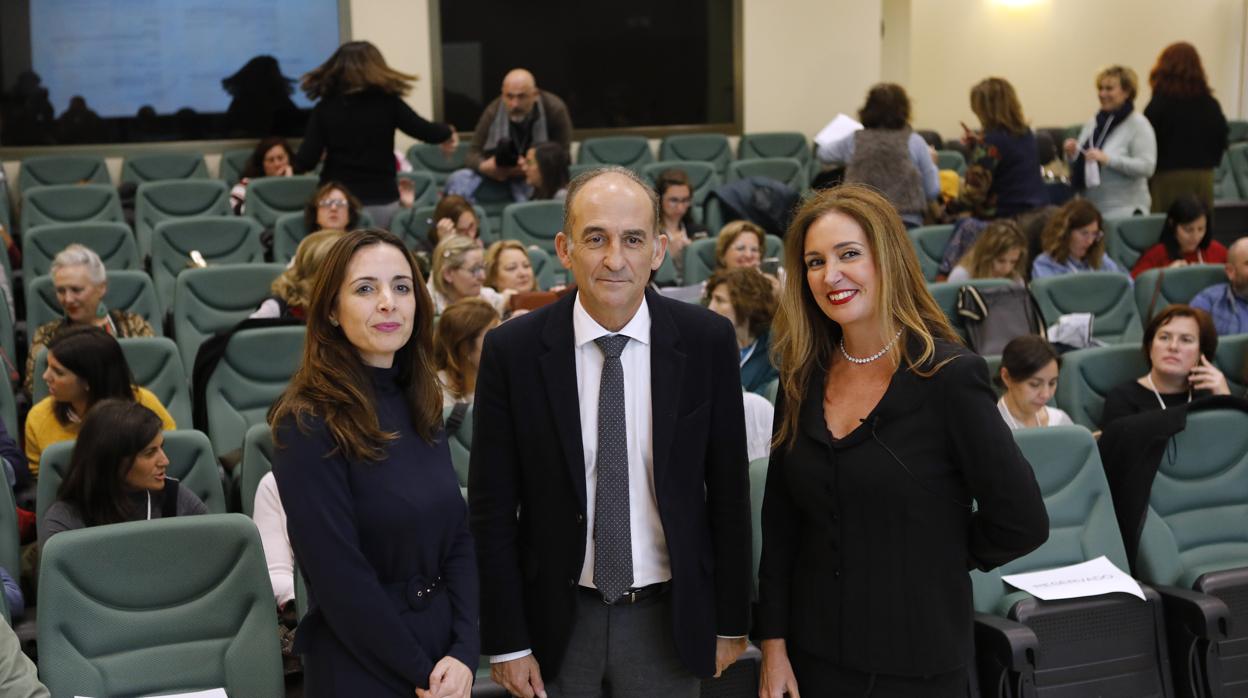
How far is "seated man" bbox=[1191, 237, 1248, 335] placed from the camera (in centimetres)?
524

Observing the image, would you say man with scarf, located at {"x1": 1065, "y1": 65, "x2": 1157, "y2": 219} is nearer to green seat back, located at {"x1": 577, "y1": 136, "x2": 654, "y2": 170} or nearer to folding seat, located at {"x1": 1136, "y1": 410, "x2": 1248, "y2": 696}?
green seat back, located at {"x1": 577, "y1": 136, "x2": 654, "y2": 170}

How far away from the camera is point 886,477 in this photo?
6.35ft

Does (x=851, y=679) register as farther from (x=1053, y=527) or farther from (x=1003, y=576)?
(x=1053, y=527)

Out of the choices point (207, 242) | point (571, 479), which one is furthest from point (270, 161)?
point (571, 479)

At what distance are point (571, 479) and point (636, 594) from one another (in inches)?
8.5

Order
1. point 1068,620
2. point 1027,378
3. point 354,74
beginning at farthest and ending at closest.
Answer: point 354,74 → point 1027,378 → point 1068,620

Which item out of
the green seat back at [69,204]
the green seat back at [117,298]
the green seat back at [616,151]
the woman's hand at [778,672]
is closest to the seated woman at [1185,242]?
the green seat back at [616,151]

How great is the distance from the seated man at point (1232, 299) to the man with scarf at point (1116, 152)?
5.07 ft

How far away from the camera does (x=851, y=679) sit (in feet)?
6.57

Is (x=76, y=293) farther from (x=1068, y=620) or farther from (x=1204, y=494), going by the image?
(x=1204, y=494)

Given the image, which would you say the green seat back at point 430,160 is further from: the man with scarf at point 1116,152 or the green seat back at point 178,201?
the man with scarf at point 1116,152

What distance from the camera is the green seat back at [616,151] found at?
8.77 m

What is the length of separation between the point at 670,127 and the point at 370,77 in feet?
12.2

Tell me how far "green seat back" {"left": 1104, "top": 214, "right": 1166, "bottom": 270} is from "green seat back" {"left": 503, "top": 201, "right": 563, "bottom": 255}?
9.34 feet
